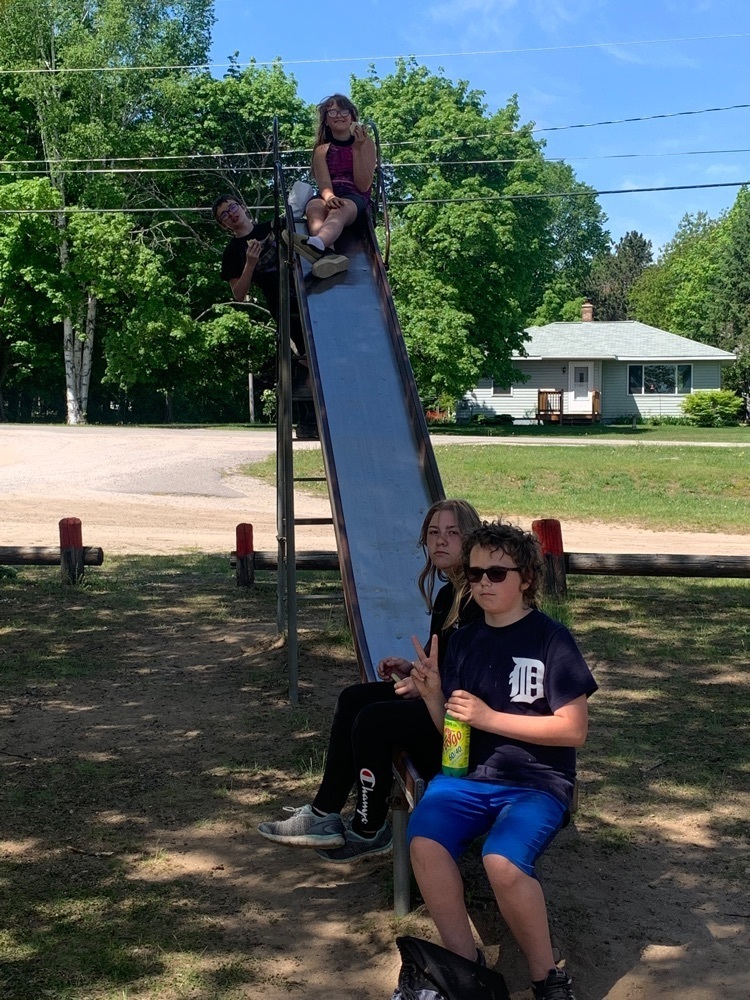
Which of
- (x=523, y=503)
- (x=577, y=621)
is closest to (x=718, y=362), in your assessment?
(x=523, y=503)

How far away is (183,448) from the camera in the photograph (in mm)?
27078

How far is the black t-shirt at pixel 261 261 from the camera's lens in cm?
822

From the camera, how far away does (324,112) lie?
852 centimetres

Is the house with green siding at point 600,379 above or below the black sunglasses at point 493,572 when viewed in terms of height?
above

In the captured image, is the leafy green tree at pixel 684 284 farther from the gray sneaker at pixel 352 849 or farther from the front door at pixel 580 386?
the gray sneaker at pixel 352 849

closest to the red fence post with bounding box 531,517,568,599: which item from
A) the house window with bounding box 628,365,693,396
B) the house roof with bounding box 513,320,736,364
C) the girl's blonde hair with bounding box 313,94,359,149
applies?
the girl's blonde hair with bounding box 313,94,359,149

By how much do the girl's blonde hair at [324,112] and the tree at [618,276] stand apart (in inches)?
3164

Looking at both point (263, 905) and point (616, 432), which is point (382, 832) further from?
point (616, 432)

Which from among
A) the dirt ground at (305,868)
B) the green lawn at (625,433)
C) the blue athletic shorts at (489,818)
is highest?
the green lawn at (625,433)

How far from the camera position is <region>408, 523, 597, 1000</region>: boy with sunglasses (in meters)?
3.36

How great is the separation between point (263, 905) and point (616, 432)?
109 feet

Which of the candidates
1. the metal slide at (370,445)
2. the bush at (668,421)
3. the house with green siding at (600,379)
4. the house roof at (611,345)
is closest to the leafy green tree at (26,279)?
the house with green siding at (600,379)

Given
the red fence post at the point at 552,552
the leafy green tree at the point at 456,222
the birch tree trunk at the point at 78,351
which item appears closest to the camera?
the red fence post at the point at 552,552

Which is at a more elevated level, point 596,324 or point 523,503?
point 596,324
